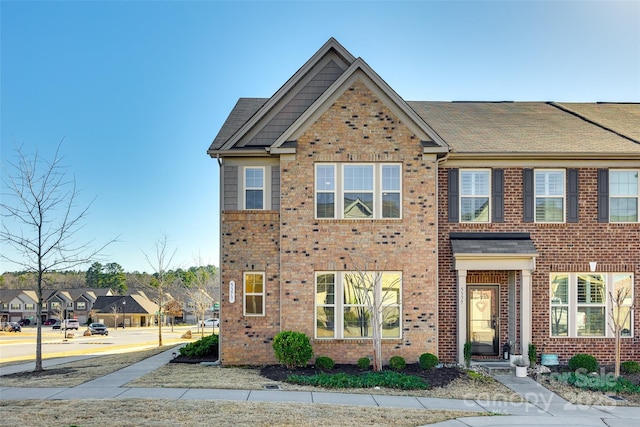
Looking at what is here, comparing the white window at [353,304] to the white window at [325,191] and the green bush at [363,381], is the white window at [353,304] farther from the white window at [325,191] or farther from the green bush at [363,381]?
the green bush at [363,381]

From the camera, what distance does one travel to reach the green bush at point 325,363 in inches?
550

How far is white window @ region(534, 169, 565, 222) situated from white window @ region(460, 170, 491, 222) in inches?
59.3

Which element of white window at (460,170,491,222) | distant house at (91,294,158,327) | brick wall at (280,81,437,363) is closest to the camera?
brick wall at (280,81,437,363)

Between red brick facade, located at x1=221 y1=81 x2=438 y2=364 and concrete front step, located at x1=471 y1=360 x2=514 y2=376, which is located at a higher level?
red brick facade, located at x1=221 y1=81 x2=438 y2=364

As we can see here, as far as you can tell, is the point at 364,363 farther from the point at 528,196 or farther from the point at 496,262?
the point at 528,196

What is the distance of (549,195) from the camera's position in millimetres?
15555

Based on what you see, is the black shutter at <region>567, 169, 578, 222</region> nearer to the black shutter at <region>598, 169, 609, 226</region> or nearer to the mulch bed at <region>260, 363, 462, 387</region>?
the black shutter at <region>598, 169, 609, 226</region>

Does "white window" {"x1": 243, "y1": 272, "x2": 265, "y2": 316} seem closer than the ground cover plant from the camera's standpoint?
No

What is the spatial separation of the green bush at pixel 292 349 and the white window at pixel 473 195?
234 inches

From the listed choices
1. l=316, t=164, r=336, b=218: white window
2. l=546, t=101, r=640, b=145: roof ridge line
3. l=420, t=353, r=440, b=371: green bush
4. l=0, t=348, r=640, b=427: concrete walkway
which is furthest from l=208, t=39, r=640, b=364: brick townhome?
l=0, t=348, r=640, b=427: concrete walkway

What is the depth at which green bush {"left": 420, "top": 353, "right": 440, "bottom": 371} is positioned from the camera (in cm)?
1406

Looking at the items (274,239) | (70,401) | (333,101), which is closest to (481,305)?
(274,239)

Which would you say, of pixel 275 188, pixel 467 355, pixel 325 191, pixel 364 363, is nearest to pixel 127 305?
pixel 275 188

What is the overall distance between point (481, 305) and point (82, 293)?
88740 millimetres
